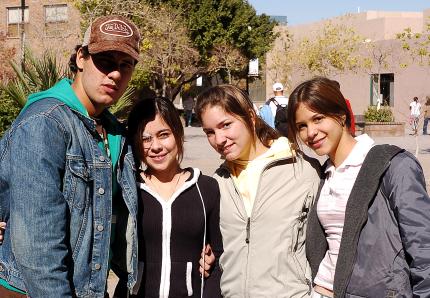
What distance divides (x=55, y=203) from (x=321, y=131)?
1.33m

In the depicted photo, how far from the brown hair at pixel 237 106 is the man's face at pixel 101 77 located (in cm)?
74

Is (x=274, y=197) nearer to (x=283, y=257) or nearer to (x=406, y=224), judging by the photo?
(x=283, y=257)

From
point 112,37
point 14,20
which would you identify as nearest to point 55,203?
point 112,37

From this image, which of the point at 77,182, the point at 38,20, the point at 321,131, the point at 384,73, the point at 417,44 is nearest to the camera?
the point at 77,182

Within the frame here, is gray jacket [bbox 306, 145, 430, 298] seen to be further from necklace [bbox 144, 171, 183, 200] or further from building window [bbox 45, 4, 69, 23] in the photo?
building window [bbox 45, 4, 69, 23]

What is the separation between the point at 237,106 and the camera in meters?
3.27

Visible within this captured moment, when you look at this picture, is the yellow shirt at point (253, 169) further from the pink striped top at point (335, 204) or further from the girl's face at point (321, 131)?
the pink striped top at point (335, 204)

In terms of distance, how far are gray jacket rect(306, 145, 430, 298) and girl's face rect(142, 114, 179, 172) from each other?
948mm

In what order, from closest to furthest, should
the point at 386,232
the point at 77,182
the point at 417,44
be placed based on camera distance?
the point at 77,182 < the point at 386,232 < the point at 417,44

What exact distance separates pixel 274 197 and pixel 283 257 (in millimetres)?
289

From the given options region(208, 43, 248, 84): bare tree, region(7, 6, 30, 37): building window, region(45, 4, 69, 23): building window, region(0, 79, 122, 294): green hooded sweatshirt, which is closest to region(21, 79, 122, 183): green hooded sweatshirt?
region(0, 79, 122, 294): green hooded sweatshirt

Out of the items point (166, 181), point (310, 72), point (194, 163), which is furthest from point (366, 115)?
point (166, 181)

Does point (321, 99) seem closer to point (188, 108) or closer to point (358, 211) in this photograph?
point (358, 211)

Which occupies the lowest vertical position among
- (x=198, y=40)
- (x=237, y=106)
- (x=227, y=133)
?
(x=227, y=133)
